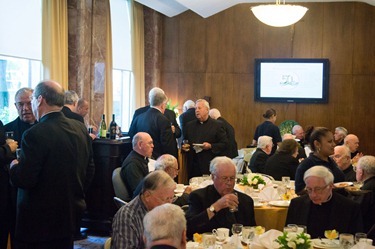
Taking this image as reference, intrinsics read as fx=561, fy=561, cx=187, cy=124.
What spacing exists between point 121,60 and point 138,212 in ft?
26.5

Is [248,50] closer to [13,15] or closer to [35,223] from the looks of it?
[13,15]

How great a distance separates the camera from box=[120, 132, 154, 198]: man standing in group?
5480 millimetres

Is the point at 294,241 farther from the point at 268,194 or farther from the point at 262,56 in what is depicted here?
the point at 262,56

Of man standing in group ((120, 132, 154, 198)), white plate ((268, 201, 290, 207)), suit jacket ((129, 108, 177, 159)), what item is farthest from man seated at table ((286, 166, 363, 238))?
suit jacket ((129, 108, 177, 159))

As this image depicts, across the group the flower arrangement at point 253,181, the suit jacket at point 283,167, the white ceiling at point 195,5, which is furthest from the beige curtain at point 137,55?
the flower arrangement at point 253,181

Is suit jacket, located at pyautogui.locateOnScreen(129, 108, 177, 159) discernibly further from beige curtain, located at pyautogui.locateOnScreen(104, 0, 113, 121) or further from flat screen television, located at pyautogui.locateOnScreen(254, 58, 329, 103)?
flat screen television, located at pyautogui.locateOnScreen(254, 58, 329, 103)

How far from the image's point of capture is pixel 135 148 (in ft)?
18.6

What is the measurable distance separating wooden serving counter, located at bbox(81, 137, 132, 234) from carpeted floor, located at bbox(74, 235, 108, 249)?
0.69 ft

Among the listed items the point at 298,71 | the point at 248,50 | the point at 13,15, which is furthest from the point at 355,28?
the point at 13,15

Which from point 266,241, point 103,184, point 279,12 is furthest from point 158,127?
point 266,241

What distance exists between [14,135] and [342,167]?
3.81m

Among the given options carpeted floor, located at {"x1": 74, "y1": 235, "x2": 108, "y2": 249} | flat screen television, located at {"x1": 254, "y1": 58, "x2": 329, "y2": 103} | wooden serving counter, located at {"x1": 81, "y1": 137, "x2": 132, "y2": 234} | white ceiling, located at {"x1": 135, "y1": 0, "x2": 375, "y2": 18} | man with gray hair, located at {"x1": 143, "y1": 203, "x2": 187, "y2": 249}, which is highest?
white ceiling, located at {"x1": 135, "y1": 0, "x2": 375, "y2": 18}

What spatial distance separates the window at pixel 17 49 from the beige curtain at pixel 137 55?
329cm

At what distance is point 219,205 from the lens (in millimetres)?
4105
